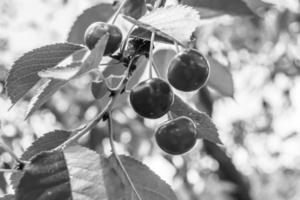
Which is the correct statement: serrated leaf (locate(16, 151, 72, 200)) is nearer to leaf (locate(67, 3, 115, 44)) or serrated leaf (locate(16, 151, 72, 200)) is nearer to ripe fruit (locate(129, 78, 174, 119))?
ripe fruit (locate(129, 78, 174, 119))

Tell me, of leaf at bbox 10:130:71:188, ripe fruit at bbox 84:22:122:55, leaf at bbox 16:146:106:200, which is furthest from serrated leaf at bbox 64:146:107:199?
ripe fruit at bbox 84:22:122:55

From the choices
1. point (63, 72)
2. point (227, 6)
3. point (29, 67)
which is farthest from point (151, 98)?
point (227, 6)

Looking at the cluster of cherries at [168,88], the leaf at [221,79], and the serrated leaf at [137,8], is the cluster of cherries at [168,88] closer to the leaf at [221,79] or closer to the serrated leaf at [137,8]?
the serrated leaf at [137,8]

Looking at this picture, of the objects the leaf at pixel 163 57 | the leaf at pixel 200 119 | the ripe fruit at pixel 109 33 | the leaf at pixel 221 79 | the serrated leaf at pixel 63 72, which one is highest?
the serrated leaf at pixel 63 72

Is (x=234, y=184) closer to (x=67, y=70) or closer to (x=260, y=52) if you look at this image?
Answer: (x=260, y=52)

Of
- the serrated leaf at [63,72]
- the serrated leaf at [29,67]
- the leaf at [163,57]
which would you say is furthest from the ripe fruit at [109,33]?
the leaf at [163,57]

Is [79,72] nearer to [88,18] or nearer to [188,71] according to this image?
[188,71]
